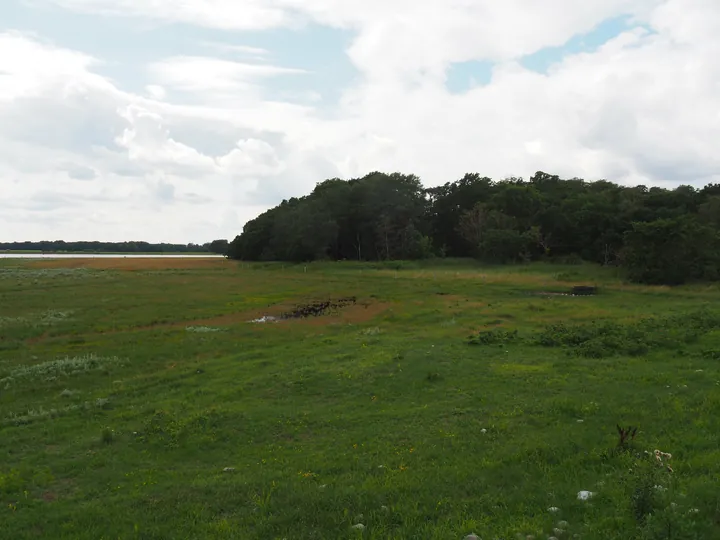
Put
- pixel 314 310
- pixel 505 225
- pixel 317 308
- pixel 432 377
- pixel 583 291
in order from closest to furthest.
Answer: pixel 432 377, pixel 314 310, pixel 317 308, pixel 583 291, pixel 505 225

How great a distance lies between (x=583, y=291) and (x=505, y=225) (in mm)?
48606

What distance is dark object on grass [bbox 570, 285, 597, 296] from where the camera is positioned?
48.8 meters

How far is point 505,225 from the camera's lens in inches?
3856

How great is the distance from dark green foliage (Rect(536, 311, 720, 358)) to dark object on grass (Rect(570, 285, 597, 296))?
73.6 feet

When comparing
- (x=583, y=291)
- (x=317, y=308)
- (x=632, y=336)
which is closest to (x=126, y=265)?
(x=317, y=308)

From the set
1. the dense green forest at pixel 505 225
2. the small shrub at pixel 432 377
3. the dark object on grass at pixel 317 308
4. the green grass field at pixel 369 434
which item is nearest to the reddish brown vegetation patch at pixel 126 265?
the dense green forest at pixel 505 225

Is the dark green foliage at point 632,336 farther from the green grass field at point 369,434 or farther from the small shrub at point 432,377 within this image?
the small shrub at point 432,377

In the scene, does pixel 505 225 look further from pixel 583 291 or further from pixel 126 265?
pixel 126 265

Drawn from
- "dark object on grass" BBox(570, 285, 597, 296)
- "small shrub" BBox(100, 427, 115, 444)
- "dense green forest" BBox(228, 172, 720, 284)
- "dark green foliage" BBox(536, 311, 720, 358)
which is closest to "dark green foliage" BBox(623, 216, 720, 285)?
"dense green forest" BBox(228, 172, 720, 284)

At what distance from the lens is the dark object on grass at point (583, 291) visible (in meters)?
48.8

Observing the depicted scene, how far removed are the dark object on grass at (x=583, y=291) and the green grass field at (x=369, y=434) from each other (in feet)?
68.1

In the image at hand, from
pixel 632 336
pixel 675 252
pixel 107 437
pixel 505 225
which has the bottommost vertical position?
pixel 107 437

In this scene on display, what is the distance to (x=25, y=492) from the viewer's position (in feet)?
33.7

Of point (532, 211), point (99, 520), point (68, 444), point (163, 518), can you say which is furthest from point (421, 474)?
point (532, 211)
